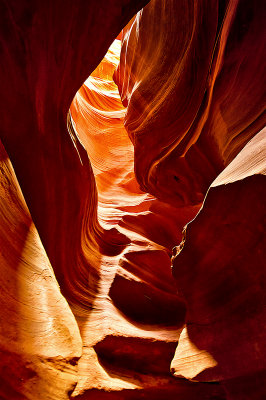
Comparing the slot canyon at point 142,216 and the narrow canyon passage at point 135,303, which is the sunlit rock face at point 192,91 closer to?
the slot canyon at point 142,216

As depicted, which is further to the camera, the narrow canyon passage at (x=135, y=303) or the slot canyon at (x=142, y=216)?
the narrow canyon passage at (x=135, y=303)

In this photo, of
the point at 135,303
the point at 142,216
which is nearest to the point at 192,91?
the point at 142,216

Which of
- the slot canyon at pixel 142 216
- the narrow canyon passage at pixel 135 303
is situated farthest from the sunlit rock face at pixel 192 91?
the narrow canyon passage at pixel 135 303

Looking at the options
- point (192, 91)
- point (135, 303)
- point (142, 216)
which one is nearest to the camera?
point (135, 303)

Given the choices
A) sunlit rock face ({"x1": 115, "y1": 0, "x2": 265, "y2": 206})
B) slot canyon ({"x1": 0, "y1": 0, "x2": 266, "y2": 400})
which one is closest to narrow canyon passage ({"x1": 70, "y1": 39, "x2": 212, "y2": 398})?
slot canyon ({"x1": 0, "y1": 0, "x2": 266, "y2": 400})

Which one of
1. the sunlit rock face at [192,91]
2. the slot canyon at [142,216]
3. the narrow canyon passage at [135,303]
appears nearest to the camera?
the slot canyon at [142,216]

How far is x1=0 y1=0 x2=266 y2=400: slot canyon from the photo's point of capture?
222 cm

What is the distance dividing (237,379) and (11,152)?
2778 mm

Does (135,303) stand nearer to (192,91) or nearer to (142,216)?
(142,216)

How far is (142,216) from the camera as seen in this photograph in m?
6.18

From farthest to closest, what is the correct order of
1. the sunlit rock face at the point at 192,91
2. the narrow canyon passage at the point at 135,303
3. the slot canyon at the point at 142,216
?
the sunlit rock face at the point at 192,91 → the narrow canyon passage at the point at 135,303 → the slot canyon at the point at 142,216

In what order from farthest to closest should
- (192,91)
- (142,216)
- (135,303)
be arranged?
(142,216), (192,91), (135,303)

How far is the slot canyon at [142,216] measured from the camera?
2223mm

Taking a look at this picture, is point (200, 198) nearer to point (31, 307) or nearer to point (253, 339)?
point (253, 339)
